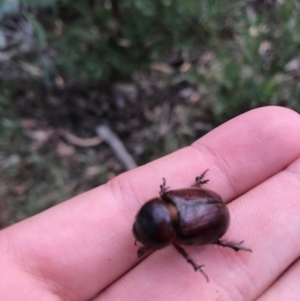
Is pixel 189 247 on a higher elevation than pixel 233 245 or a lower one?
higher

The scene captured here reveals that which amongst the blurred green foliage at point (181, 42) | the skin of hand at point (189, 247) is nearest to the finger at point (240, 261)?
the skin of hand at point (189, 247)

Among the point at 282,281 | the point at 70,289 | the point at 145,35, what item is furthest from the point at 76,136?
the point at 282,281

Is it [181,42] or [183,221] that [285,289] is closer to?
[183,221]

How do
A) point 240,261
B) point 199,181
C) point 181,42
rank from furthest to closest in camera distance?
point 181,42, point 199,181, point 240,261

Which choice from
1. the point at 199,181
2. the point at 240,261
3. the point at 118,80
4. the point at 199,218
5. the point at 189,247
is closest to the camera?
the point at 199,218

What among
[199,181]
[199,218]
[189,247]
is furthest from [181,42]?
[189,247]

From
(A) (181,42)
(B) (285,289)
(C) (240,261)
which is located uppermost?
A: (A) (181,42)

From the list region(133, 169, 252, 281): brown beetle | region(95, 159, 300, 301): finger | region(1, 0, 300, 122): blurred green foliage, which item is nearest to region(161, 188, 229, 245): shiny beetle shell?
region(133, 169, 252, 281): brown beetle

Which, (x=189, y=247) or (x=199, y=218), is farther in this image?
(x=189, y=247)

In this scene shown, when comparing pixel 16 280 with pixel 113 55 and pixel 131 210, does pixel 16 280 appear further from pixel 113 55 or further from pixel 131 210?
pixel 113 55
